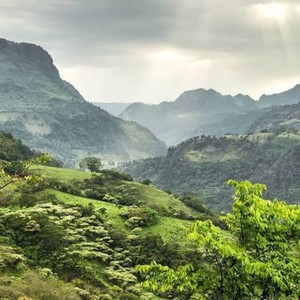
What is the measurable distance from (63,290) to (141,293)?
30.0 feet

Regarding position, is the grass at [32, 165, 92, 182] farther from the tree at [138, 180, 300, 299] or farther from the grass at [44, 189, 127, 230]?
the tree at [138, 180, 300, 299]

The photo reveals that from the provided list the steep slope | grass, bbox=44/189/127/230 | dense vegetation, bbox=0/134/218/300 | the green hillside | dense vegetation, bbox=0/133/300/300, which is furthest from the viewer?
the steep slope

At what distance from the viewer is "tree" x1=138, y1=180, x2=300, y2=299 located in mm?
10836

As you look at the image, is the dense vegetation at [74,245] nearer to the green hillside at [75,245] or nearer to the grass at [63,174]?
the green hillside at [75,245]

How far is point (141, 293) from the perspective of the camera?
3494cm

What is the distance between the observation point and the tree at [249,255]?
10836 millimetres

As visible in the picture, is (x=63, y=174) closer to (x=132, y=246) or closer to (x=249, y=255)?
(x=132, y=246)

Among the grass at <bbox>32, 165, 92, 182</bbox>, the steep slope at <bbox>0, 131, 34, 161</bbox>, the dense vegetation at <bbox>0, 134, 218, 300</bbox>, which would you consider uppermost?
the steep slope at <bbox>0, 131, 34, 161</bbox>

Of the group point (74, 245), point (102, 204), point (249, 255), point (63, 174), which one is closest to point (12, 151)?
point (63, 174)

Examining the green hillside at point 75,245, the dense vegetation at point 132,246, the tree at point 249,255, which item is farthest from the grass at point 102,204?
the tree at point 249,255

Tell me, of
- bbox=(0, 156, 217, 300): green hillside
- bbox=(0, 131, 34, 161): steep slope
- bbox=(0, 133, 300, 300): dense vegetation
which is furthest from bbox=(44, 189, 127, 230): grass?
bbox=(0, 131, 34, 161): steep slope

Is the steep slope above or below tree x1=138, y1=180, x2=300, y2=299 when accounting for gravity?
below

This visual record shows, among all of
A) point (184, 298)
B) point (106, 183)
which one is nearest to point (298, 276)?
point (184, 298)

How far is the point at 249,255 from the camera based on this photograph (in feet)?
37.0
